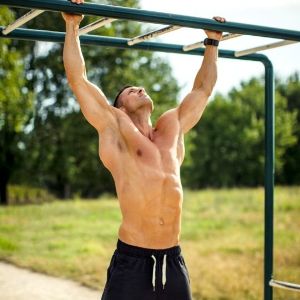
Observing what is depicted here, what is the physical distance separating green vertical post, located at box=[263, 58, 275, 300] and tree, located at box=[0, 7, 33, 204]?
17.2 ft

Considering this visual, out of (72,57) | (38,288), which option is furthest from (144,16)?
(38,288)

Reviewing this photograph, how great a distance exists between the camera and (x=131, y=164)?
2.81 meters

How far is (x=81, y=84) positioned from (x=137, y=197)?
24.1 inches

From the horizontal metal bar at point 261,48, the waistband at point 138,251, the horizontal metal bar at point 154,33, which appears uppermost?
the horizontal metal bar at point 154,33

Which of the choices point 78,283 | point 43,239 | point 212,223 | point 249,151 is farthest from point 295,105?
point 78,283

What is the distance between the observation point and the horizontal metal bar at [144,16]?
8.16 ft

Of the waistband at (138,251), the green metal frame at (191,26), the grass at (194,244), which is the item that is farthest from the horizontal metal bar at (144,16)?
the grass at (194,244)

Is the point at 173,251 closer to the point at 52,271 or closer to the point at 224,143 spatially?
the point at 52,271

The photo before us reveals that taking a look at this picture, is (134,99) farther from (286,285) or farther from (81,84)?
(286,285)

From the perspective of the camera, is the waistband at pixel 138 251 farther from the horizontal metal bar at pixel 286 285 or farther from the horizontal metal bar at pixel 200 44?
the horizontal metal bar at pixel 200 44

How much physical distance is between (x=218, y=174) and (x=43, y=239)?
1122 inches

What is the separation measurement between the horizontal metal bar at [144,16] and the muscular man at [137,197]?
0.05 meters

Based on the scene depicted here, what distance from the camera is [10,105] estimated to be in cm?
1230

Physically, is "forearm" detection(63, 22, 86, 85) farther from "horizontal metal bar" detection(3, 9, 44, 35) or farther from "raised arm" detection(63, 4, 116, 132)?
"horizontal metal bar" detection(3, 9, 44, 35)
